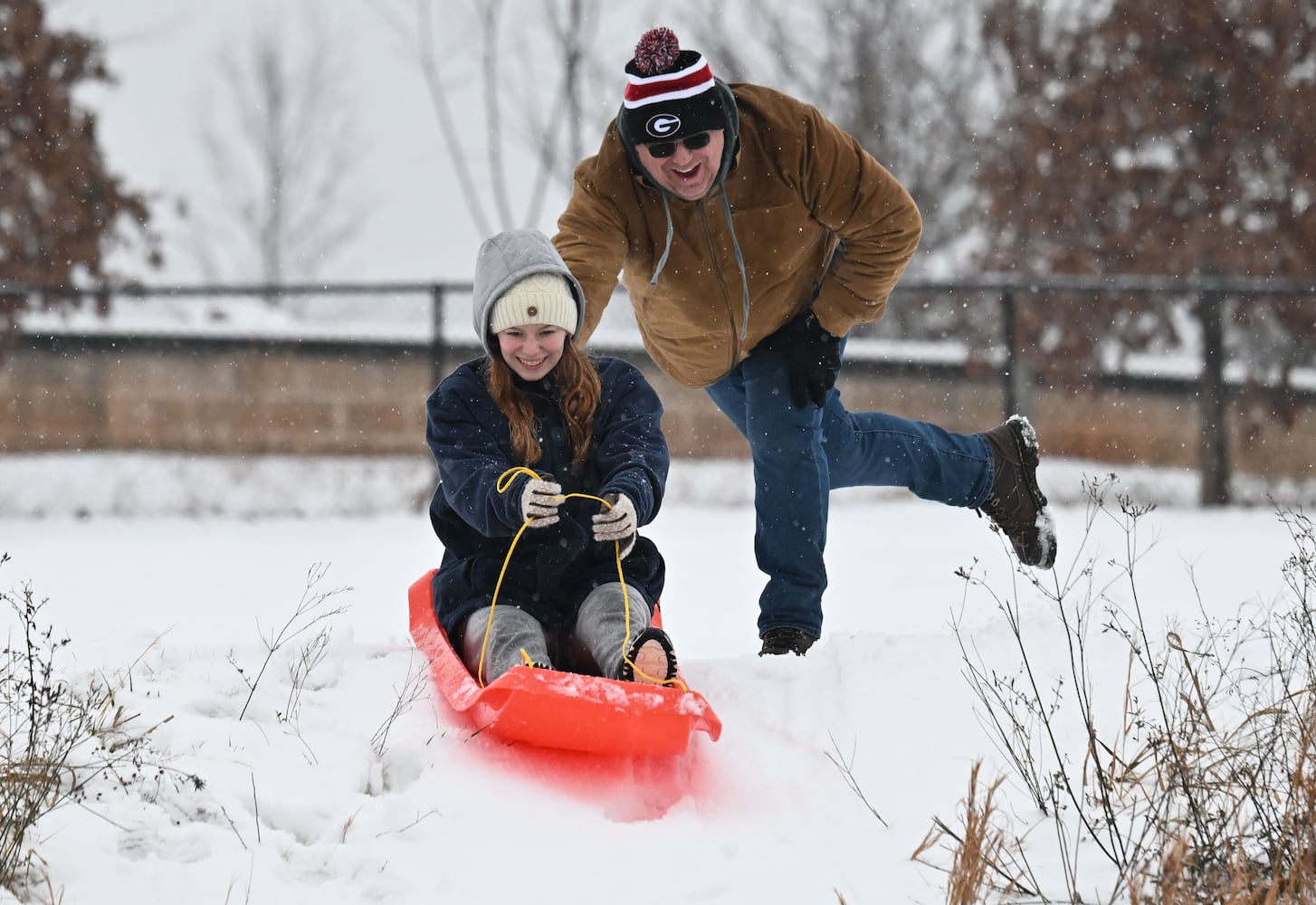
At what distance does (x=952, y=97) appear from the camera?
1797 cm

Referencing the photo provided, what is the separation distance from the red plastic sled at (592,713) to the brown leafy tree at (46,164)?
819cm

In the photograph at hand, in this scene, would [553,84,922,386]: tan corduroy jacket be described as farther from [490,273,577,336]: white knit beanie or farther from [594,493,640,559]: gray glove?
[594,493,640,559]: gray glove

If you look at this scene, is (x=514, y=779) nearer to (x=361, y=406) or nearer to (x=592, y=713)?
(x=592, y=713)

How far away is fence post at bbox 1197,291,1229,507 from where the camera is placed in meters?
8.41

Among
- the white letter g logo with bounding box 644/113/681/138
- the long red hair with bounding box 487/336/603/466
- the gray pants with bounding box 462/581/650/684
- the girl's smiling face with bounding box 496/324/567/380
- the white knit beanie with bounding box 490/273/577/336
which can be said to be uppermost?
the white letter g logo with bounding box 644/113/681/138

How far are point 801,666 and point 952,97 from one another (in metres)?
16.4

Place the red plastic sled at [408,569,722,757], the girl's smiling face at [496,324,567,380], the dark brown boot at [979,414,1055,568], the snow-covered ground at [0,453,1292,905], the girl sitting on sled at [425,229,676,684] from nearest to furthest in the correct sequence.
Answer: the snow-covered ground at [0,453,1292,905], the red plastic sled at [408,569,722,757], the girl sitting on sled at [425,229,676,684], the girl's smiling face at [496,324,567,380], the dark brown boot at [979,414,1055,568]

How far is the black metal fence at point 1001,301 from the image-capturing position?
26.6 feet

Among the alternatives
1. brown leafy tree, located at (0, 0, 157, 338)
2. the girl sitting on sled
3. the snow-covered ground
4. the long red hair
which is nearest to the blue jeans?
the snow-covered ground

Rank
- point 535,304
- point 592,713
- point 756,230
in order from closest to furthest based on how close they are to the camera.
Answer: point 592,713, point 535,304, point 756,230

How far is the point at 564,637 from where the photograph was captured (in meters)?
3.12

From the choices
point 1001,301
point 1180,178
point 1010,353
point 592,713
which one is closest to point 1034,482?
point 592,713

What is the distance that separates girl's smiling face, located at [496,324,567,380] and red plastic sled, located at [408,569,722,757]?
83 centimetres

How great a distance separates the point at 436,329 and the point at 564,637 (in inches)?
212
